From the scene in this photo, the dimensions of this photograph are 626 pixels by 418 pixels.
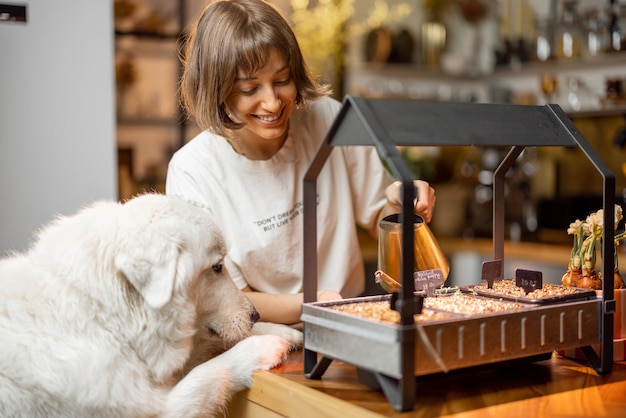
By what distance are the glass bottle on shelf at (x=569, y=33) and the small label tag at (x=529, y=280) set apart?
376 cm

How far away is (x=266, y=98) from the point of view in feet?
6.10

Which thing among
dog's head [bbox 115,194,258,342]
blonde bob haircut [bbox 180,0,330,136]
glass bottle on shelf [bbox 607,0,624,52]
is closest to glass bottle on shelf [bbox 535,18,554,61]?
glass bottle on shelf [bbox 607,0,624,52]

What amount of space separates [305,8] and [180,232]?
13.7ft

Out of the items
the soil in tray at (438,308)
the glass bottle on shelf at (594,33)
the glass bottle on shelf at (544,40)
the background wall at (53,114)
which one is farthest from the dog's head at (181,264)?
the glass bottle on shelf at (544,40)

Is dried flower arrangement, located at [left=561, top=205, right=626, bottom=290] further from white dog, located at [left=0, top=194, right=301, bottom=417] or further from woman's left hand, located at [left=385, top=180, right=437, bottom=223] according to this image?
white dog, located at [left=0, top=194, right=301, bottom=417]

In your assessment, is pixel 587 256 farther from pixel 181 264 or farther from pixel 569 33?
pixel 569 33

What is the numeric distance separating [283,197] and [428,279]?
687mm

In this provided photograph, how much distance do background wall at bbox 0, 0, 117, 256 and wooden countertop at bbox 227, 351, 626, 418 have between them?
1.67 metres

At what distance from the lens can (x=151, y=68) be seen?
5.32m

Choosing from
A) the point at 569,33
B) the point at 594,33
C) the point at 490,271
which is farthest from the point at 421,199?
the point at 569,33

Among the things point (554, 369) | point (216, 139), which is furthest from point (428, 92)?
point (554, 369)

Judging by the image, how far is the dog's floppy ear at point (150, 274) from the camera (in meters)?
1.42

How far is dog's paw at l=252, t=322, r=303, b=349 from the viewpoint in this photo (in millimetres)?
1729

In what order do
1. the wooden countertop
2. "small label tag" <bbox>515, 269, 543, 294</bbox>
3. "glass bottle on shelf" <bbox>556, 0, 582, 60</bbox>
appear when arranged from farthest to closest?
"glass bottle on shelf" <bbox>556, 0, 582, 60</bbox>, "small label tag" <bbox>515, 269, 543, 294</bbox>, the wooden countertop
